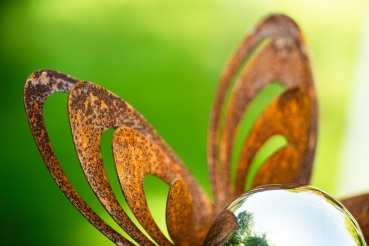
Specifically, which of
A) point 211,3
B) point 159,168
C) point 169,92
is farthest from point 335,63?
point 159,168

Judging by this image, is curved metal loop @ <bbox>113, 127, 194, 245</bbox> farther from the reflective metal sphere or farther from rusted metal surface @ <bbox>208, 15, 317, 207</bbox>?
rusted metal surface @ <bbox>208, 15, 317, 207</bbox>

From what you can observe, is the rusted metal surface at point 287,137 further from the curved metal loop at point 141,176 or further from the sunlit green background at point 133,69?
the sunlit green background at point 133,69

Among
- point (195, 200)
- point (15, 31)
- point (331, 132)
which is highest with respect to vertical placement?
point (15, 31)

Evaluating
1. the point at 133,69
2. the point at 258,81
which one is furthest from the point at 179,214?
the point at 133,69

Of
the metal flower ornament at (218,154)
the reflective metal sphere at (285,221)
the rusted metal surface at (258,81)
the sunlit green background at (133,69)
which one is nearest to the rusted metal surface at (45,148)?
the metal flower ornament at (218,154)

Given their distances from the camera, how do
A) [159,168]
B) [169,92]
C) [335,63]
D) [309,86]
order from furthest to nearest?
1. [335,63]
2. [169,92]
3. [309,86]
4. [159,168]

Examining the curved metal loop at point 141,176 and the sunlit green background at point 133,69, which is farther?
the sunlit green background at point 133,69

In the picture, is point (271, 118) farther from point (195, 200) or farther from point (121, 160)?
point (121, 160)

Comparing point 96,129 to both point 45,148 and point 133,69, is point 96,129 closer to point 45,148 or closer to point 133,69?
point 45,148
